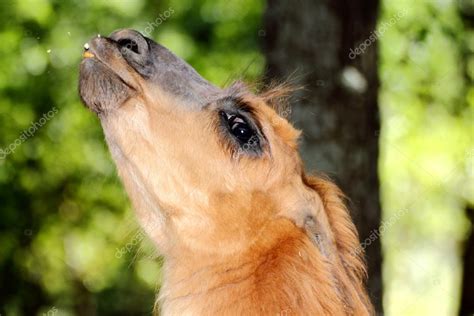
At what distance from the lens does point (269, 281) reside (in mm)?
4703

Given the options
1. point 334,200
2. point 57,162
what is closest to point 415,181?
point 57,162

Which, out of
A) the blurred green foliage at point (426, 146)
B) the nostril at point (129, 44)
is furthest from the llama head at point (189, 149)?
the blurred green foliage at point (426, 146)

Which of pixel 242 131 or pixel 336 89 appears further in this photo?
pixel 336 89

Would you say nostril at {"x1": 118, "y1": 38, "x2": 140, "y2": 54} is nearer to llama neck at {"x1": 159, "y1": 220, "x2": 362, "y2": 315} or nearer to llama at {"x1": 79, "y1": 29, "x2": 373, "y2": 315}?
llama at {"x1": 79, "y1": 29, "x2": 373, "y2": 315}

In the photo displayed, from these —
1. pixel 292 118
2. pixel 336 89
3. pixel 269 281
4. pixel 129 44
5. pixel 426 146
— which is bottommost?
pixel 426 146

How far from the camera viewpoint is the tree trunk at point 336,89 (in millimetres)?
7375

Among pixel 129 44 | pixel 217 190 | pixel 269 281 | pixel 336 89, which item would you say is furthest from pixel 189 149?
Result: pixel 336 89

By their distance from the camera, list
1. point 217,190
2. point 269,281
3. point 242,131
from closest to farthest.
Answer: point 269,281 → point 217,190 → point 242,131

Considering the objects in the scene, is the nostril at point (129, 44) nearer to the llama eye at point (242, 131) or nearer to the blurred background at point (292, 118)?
the llama eye at point (242, 131)

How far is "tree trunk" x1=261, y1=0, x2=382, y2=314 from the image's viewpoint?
7375 mm

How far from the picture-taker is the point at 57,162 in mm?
17266

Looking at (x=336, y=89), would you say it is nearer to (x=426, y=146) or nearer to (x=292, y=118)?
(x=292, y=118)

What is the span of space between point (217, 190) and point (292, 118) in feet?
8.72

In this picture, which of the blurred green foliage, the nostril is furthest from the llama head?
the blurred green foliage
